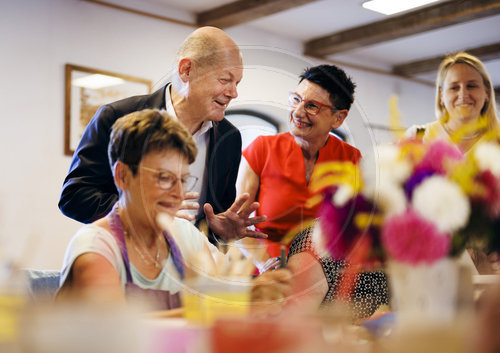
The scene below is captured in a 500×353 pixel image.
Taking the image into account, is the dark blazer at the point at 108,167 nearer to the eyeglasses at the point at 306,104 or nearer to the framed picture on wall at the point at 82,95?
the eyeglasses at the point at 306,104

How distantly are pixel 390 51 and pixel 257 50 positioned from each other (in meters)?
5.59

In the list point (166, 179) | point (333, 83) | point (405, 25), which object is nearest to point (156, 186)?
point (166, 179)

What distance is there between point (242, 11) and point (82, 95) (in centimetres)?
134

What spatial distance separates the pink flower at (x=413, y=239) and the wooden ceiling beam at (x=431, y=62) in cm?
508

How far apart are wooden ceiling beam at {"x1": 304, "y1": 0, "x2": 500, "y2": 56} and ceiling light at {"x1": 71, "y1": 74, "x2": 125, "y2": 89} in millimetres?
2049

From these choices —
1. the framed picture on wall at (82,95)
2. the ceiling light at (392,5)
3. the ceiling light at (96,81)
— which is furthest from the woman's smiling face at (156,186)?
the ceiling light at (392,5)

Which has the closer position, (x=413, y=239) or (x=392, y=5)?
(x=413, y=239)

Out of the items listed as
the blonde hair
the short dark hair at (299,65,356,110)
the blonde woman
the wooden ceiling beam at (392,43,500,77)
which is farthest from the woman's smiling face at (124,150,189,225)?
the wooden ceiling beam at (392,43,500,77)

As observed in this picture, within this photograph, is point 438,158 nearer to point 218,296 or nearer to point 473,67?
point 218,296

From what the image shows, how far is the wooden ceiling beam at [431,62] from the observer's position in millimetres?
5648

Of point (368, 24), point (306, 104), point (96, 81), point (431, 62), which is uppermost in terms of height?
point (368, 24)

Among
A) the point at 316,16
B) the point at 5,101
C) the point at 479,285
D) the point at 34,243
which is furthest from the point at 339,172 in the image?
the point at 316,16

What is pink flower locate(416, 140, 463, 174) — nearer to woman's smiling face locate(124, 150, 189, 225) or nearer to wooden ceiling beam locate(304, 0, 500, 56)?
woman's smiling face locate(124, 150, 189, 225)

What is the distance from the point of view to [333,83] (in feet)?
2.72
